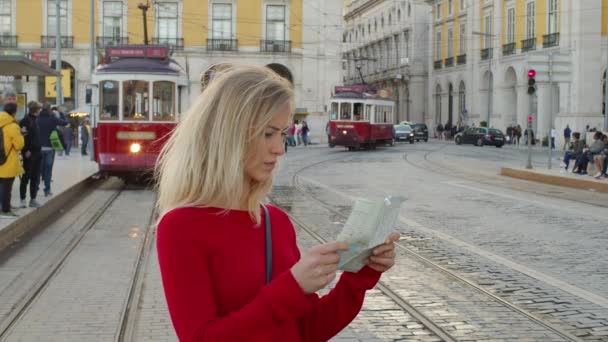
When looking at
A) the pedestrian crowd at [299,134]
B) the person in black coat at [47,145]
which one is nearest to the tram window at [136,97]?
the person in black coat at [47,145]

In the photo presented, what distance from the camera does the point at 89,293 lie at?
7.80 meters

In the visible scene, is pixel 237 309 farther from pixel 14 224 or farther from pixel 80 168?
pixel 80 168

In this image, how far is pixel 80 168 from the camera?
2475cm

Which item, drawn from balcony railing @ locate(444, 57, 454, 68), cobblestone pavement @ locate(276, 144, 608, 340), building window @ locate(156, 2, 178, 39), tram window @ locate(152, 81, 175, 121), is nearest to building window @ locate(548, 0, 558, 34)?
balcony railing @ locate(444, 57, 454, 68)

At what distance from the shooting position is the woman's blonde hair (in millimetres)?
2363

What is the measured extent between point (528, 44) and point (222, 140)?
55.7 m

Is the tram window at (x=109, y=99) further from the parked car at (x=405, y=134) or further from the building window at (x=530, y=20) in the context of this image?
the parked car at (x=405, y=134)

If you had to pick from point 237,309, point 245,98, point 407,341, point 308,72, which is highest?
point 308,72

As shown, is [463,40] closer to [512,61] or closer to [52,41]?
[512,61]

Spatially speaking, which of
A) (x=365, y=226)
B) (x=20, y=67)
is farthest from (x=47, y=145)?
(x=365, y=226)

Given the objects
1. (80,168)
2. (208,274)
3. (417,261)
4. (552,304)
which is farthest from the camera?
(80,168)

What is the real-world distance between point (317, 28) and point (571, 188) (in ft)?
114

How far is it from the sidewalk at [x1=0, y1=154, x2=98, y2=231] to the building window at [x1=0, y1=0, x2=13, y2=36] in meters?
23.6

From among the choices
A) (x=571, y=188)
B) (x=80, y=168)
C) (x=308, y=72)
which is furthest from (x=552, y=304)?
(x=308, y=72)
